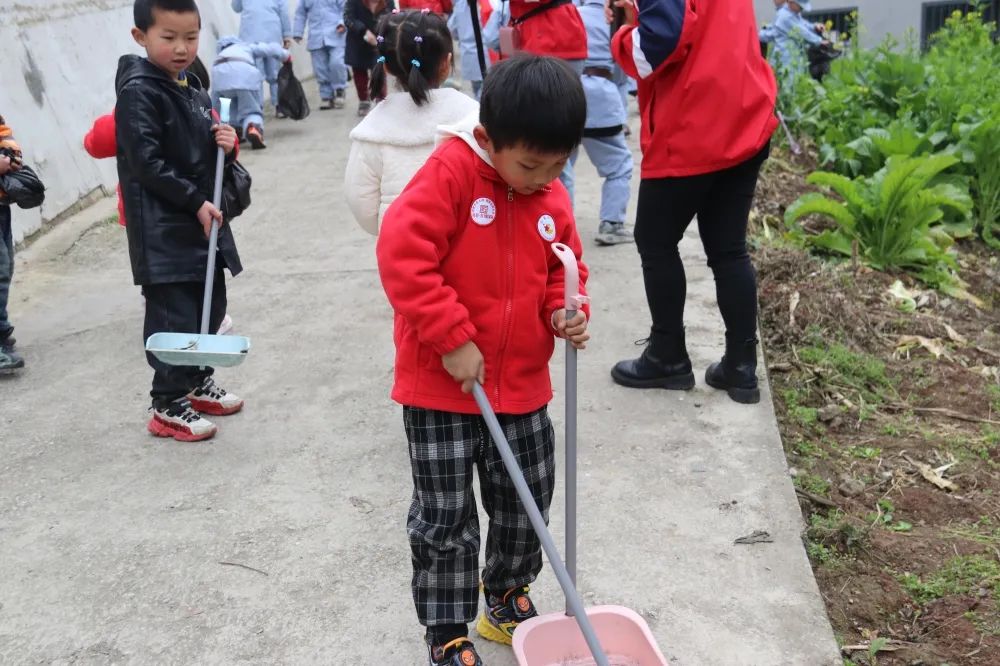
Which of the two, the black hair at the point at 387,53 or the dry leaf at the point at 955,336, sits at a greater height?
the black hair at the point at 387,53

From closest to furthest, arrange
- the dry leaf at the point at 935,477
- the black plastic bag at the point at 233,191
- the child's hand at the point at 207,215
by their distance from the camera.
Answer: the dry leaf at the point at 935,477 < the child's hand at the point at 207,215 < the black plastic bag at the point at 233,191

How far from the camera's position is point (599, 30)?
222 inches

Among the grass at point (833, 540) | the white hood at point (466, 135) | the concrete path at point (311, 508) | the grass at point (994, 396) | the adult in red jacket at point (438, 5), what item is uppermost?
the white hood at point (466, 135)

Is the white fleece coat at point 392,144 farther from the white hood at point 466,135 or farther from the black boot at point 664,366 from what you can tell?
the black boot at point 664,366

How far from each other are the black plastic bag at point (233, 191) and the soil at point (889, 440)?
2.13 meters

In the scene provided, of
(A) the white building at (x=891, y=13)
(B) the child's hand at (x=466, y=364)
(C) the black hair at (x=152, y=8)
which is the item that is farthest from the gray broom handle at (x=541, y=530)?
(A) the white building at (x=891, y=13)

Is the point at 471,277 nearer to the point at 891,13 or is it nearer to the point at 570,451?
the point at 570,451

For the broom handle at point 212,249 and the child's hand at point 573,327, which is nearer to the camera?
the child's hand at point 573,327

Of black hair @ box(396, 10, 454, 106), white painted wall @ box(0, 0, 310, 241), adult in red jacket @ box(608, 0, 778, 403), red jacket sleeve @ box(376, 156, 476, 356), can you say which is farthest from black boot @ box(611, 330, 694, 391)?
white painted wall @ box(0, 0, 310, 241)

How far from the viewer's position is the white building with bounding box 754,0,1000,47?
13734mm

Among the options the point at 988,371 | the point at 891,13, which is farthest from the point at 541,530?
the point at 891,13

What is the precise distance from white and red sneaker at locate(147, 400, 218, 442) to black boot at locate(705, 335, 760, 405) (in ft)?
6.06

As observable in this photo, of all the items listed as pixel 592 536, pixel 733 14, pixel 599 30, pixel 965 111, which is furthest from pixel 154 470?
pixel 965 111

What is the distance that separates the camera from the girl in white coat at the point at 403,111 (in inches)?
121
